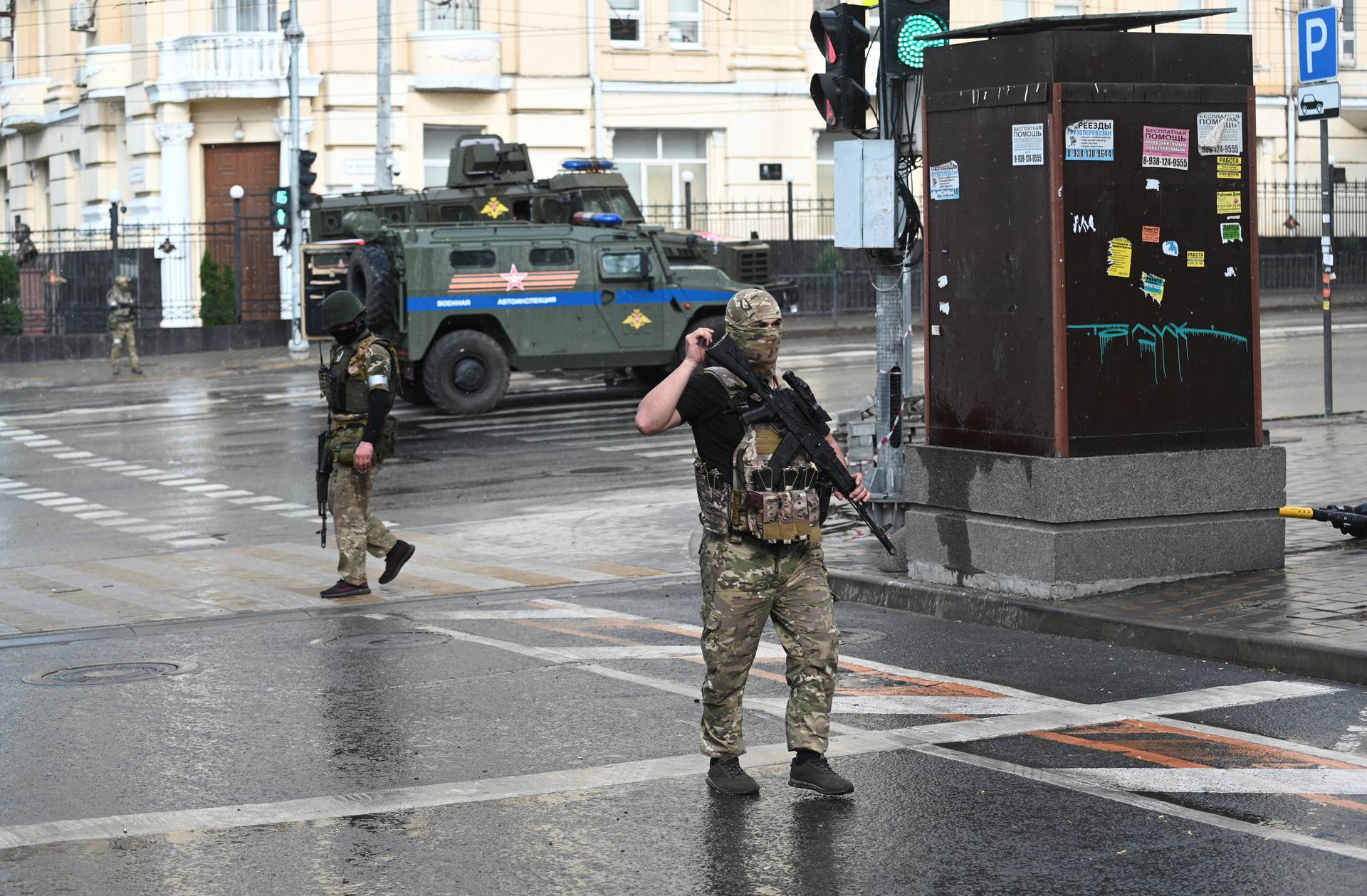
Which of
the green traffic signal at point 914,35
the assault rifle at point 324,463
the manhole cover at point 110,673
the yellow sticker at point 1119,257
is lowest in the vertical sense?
the manhole cover at point 110,673

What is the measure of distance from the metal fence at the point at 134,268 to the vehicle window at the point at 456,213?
8.00 metres

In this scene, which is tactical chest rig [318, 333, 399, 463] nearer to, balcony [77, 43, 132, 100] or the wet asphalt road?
the wet asphalt road

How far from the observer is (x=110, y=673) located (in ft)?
29.4

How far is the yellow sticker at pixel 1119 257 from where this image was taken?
31.8 ft

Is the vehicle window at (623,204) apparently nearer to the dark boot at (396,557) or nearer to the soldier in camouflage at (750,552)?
the dark boot at (396,557)

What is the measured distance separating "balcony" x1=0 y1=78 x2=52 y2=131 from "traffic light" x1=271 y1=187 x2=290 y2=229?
13.0m

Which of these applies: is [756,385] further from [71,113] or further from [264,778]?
[71,113]

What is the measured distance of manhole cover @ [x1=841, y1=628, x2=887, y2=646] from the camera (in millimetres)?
9422

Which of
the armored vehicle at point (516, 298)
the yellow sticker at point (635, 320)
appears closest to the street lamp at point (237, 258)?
the armored vehicle at point (516, 298)

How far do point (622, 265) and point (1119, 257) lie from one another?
1364cm

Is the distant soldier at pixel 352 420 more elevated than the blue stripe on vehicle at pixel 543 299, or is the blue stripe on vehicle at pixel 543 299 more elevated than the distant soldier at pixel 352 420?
the blue stripe on vehicle at pixel 543 299

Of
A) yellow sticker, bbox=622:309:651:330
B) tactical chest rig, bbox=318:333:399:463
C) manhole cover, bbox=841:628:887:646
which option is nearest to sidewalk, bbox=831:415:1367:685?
manhole cover, bbox=841:628:887:646

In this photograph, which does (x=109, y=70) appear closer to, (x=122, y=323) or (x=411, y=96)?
(x=411, y=96)

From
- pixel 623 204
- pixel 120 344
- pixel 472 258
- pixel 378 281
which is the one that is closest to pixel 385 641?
pixel 378 281
